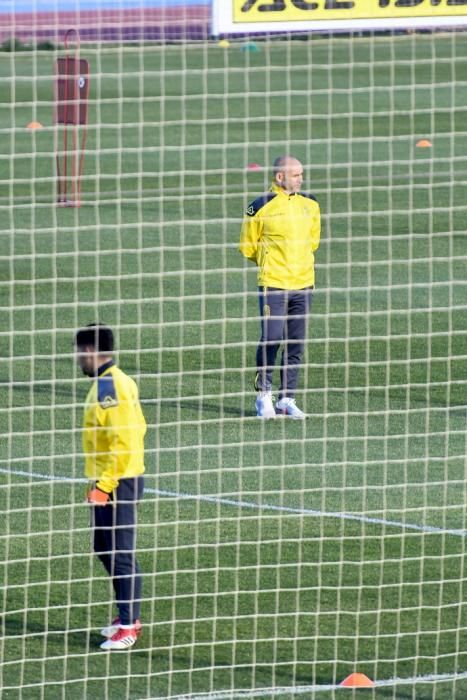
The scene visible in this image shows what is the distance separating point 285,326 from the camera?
13.3 meters

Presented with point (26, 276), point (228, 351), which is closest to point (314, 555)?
point (228, 351)

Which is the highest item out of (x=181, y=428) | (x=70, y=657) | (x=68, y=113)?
(x=68, y=113)

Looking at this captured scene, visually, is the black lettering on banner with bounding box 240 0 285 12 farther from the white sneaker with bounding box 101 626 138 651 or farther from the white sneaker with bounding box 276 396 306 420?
the white sneaker with bounding box 276 396 306 420

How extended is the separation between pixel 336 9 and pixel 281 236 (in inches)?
225

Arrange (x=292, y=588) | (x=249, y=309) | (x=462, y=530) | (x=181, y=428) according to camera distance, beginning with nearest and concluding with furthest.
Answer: (x=292, y=588), (x=462, y=530), (x=181, y=428), (x=249, y=309)

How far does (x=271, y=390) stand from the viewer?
13602 mm

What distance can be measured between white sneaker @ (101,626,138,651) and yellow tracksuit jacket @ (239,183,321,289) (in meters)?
5.03

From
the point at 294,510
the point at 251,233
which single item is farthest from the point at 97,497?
the point at 251,233

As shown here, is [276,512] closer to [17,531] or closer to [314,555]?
[314,555]

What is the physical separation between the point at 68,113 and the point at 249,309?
9064mm

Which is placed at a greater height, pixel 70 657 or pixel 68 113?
pixel 68 113

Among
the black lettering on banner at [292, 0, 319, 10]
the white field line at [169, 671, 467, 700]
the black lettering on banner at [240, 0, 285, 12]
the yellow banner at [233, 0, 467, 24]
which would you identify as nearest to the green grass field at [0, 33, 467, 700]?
the white field line at [169, 671, 467, 700]

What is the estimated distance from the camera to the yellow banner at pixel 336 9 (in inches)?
283

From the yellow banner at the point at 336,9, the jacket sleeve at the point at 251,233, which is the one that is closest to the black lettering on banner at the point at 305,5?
the yellow banner at the point at 336,9
